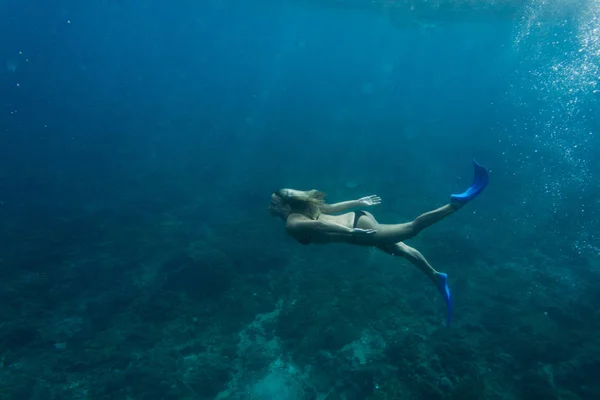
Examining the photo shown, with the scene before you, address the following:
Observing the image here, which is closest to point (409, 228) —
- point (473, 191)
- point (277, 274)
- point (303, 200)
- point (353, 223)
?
point (353, 223)

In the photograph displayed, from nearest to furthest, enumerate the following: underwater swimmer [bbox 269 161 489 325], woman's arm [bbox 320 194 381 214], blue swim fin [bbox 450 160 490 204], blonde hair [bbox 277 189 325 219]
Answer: underwater swimmer [bbox 269 161 489 325]
blue swim fin [bbox 450 160 490 204]
blonde hair [bbox 277 189 325 219]
woman's arm [bbox 320 194 381 214]

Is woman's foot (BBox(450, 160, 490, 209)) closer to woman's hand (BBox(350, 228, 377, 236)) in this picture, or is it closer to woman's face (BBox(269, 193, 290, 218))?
woman's hand (BBox(350, 228, 377, 236))

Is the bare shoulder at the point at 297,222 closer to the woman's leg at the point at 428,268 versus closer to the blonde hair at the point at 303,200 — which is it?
the blonde hair at the point at 303,200

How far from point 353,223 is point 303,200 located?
91cm

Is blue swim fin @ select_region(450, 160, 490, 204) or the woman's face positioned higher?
blue swim fin @ select_region(450, 160, 490, 204)

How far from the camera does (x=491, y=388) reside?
298 inches

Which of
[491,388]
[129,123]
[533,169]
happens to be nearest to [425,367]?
[491,388]

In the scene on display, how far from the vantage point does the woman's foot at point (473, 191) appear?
5.00m

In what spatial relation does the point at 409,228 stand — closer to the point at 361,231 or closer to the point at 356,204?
the point at 361,231

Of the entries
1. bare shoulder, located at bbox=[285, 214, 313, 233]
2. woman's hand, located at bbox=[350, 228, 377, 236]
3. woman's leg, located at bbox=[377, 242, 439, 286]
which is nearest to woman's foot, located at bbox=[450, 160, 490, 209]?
woman's leg, located at bbox=[377, 242, 439, 286]

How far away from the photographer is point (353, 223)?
5559 mm

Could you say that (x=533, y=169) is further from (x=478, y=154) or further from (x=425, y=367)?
(x=425, y=367)

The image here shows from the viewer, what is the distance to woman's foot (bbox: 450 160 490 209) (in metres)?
5.00

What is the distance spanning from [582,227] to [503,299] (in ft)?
22.9
